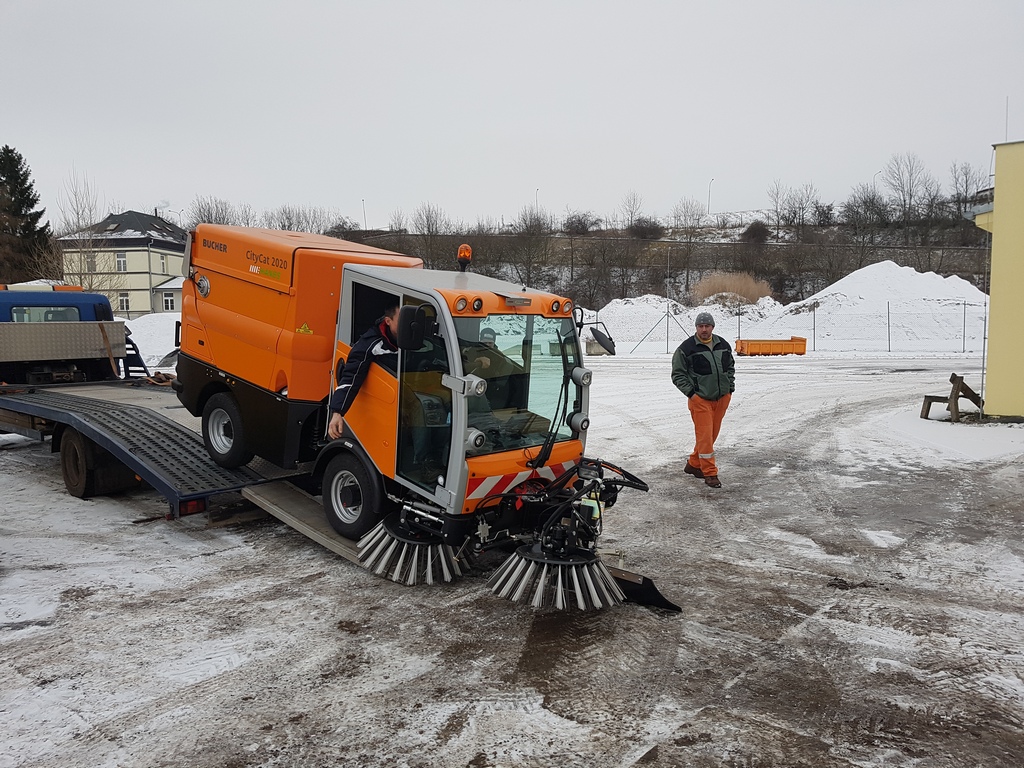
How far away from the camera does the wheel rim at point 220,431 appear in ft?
22.4

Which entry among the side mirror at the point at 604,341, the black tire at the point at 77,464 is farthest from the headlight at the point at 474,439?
the black tire at the point at 77,464

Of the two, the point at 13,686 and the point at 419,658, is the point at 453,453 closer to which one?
the point at 419,658

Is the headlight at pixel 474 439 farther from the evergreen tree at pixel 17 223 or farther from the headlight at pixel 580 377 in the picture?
the evergreen tree at pixel 17 223

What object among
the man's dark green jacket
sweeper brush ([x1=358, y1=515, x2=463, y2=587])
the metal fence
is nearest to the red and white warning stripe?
sweeper brush ([x1=358, y1=515, x2=463, y2=587])

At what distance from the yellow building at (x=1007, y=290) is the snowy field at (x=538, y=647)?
15.5 feet

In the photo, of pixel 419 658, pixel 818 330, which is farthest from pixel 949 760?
pixel 818 330

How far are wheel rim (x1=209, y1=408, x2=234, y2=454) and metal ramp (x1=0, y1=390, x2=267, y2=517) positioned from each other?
0.51ft

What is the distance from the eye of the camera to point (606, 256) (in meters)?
52.3


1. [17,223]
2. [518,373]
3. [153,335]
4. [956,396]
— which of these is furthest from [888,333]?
[17,223]

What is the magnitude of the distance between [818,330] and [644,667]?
33047 millimetres

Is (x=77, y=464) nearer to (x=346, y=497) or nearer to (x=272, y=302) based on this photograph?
(x=272, y=302)

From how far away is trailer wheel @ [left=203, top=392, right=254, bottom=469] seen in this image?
6578mm

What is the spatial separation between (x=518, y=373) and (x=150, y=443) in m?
3.90

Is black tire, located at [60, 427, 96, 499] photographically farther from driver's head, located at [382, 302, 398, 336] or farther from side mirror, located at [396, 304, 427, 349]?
side mirror, located at [396, 304, 427, 349]
